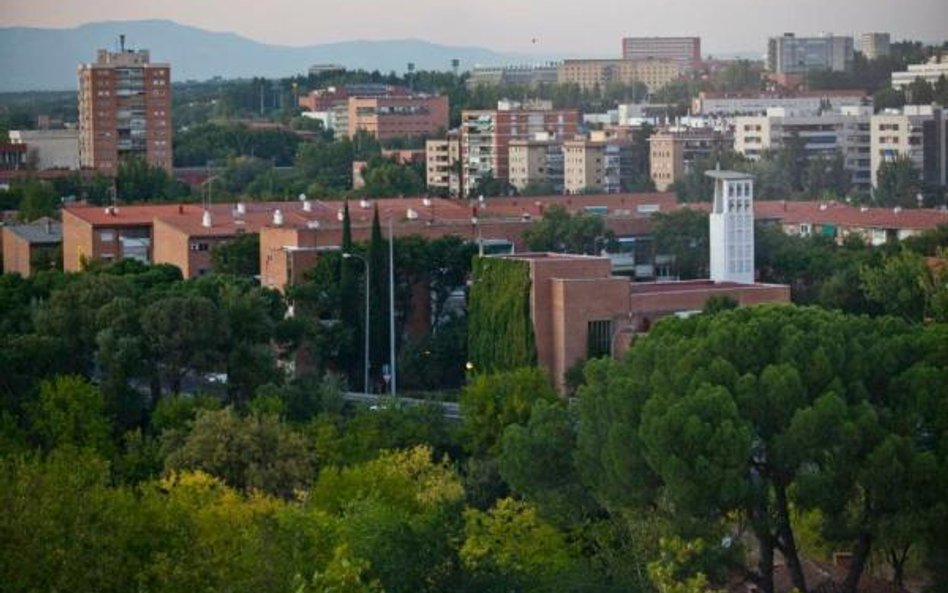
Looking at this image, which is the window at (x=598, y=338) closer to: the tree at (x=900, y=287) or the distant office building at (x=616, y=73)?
the tree at (x=900, y=287)

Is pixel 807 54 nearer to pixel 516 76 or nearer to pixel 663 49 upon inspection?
pixel 663 49

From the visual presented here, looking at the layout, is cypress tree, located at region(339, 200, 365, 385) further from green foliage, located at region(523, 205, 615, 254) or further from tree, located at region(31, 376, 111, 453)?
tree, located at region(31, 376, 111, 453)

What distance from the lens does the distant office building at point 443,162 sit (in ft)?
95.2

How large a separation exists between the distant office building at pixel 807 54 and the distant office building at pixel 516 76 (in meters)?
4.71

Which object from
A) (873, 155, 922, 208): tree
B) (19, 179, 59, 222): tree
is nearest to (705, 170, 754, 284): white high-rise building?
(19, 179, 59, 222): tree

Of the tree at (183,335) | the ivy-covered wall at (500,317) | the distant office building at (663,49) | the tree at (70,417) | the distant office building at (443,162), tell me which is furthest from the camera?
Result: the distant office building at (663,49)

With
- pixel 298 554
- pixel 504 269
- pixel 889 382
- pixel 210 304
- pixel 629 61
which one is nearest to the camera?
pixel 298 554

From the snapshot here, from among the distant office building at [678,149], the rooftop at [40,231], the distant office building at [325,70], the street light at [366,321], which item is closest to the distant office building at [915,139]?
the distant office building at [678,149]

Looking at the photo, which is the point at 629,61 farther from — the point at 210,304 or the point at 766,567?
the point at 766,567

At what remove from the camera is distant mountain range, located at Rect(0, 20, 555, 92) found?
21953mm

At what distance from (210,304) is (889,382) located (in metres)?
4.01

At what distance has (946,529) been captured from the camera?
327 inches

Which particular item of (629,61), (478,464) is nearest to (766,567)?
(478,464)

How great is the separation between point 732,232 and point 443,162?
585 inches
